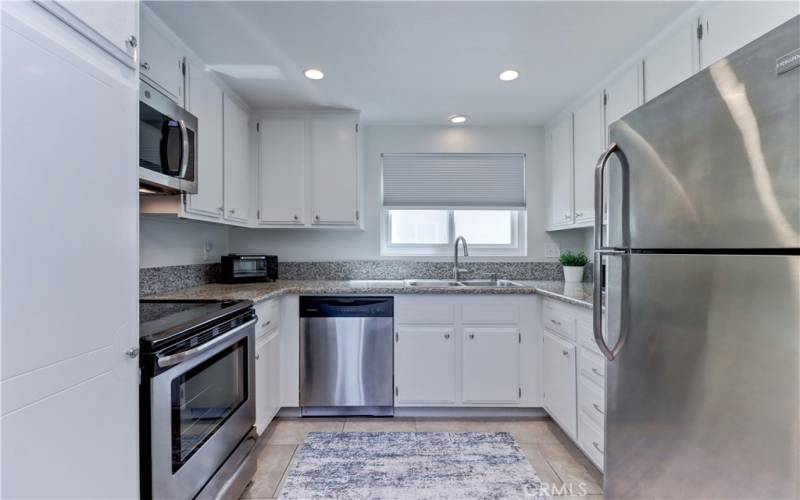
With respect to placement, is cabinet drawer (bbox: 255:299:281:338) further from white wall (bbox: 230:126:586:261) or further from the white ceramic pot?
the white ceramic pot

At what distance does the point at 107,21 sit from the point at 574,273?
2.91 metres

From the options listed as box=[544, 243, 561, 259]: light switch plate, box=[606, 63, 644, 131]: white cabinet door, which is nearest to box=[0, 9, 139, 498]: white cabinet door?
box=[606, 63, 644, 131]: white cabinet door

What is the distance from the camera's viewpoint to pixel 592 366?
5.82 ft

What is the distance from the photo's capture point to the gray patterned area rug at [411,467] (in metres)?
1.69

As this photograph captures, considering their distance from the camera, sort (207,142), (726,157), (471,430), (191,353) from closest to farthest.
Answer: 1. (726,157)
2. (191,353)
3. (207,142)
4. (471,430)

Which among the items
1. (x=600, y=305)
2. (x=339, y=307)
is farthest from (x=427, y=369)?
(x=600, y=305)

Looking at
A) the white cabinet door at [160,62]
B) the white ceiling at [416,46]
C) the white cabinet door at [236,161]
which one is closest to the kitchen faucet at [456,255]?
the white ceiling at [416,46]

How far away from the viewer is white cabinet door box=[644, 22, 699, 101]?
1.52m

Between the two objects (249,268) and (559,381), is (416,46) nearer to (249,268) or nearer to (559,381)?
(249,268)

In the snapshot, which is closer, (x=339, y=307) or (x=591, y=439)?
(x=591, y=439)

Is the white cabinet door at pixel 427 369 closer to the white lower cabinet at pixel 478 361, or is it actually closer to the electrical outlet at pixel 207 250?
the white lower cabinet at pixel 478 361

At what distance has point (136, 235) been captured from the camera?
1000mm

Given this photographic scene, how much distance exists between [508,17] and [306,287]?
1.97 m

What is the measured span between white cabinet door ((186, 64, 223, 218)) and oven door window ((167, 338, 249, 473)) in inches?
33.5
